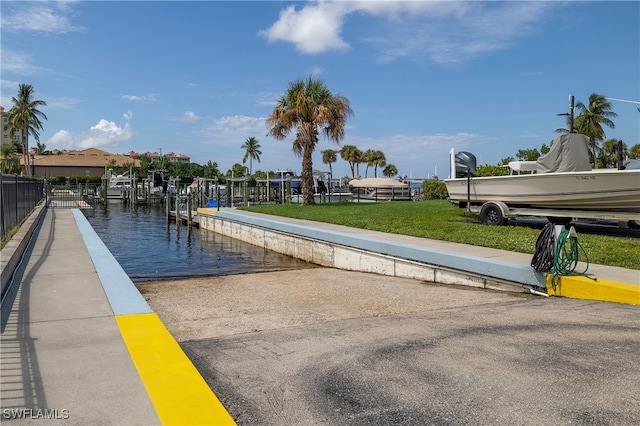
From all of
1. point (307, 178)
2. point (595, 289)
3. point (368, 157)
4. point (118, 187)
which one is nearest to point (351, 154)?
point (368, 157)

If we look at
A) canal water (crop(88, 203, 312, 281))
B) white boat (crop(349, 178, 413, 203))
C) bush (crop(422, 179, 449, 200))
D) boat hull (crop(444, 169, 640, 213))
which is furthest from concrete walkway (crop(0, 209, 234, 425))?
white boat (crop(349, 178, 413, 203))

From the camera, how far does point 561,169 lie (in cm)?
1312

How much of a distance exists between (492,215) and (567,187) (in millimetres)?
2374

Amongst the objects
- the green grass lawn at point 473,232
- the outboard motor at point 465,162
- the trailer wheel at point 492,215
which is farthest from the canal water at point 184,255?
the outboard motor at point 465,162

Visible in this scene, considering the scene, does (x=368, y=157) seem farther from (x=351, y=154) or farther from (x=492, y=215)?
(x=492, y=215)

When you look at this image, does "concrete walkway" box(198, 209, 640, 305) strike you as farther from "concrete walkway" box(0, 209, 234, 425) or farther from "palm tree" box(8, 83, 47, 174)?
"palm tree" box(8, 83, 47, 174)

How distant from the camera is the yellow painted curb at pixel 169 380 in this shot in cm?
336

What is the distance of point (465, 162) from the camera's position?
53.8 ft

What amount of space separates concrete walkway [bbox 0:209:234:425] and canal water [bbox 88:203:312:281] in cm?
650

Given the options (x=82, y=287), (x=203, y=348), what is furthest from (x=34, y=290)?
(x=203, y=348)

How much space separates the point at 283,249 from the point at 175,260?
3.72m

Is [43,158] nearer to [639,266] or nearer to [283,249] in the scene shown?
[283,249]

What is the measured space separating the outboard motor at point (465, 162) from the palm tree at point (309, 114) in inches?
408

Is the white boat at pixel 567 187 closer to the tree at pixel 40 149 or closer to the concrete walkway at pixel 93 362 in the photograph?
the concrete walkway at pixel 93 362
